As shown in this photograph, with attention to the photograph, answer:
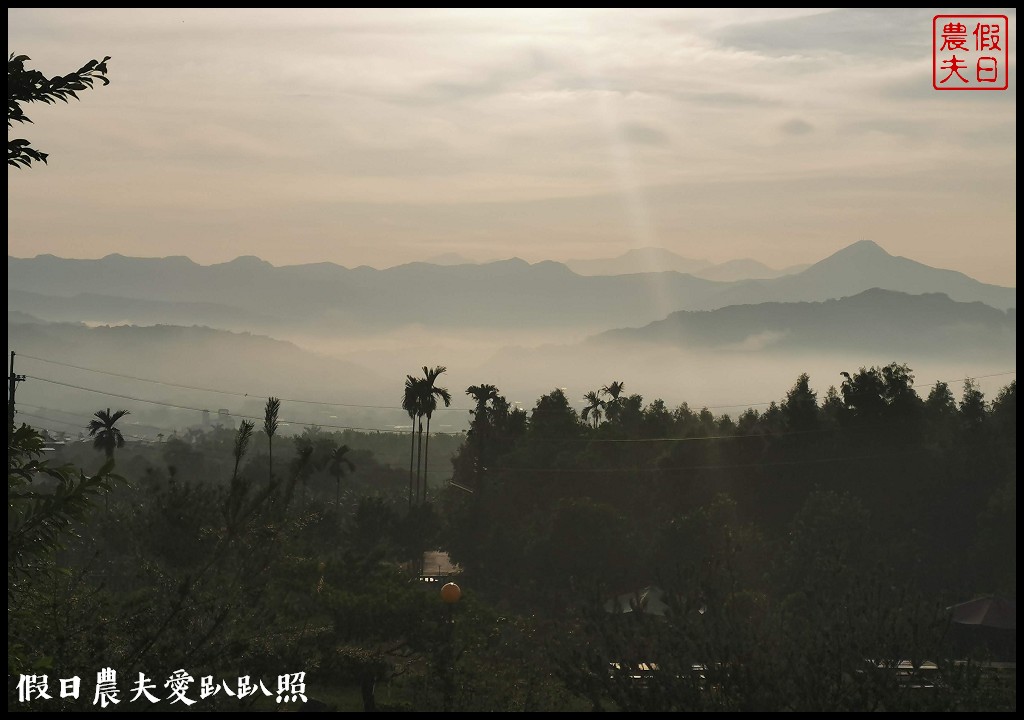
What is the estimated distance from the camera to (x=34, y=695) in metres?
13.9

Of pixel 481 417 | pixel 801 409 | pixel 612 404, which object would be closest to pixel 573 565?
pixel 801 409

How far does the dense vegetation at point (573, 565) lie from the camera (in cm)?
1653

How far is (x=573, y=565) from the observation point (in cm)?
5669

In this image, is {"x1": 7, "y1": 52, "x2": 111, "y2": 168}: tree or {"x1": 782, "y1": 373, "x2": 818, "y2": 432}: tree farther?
{"x1": 782, "y1": 373, "x2": 818, "y2": 432}: tree

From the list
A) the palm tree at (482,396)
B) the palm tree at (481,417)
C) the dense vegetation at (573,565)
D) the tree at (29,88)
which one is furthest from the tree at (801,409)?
the tree at (29,88)

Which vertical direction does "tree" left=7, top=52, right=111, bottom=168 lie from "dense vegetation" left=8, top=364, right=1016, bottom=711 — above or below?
above

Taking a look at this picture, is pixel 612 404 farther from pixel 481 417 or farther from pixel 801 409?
pixel 801 409

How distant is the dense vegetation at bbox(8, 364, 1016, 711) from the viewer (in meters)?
16.5

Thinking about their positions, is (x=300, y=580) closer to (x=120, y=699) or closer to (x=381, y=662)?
(x=381, y=662)

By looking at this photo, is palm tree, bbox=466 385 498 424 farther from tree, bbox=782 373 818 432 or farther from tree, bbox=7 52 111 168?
tree, bbox=7 52 111 168

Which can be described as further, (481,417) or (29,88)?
(481,417)

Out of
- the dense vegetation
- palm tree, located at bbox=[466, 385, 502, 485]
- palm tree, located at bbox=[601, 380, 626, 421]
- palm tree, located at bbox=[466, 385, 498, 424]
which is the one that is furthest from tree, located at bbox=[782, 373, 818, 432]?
palm tree, located at bbox=[601, 380, 626, 421]

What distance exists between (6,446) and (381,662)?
642 inches

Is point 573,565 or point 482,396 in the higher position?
point 482,396
